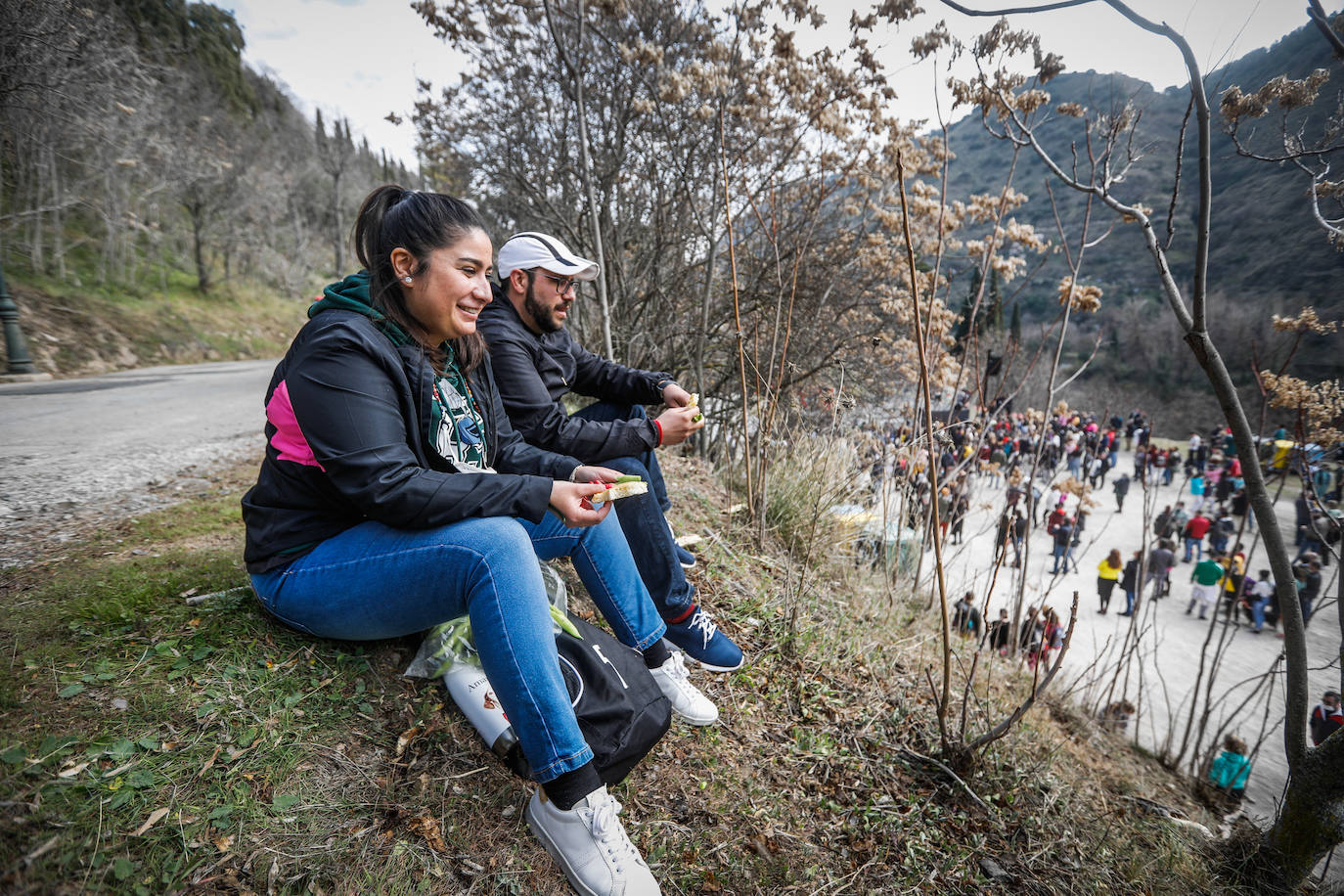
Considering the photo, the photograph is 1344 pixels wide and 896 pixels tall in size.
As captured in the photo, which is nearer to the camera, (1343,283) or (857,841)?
(857,841)

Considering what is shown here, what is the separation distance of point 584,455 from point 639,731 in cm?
106

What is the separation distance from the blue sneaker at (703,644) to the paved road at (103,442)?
8.39 ft

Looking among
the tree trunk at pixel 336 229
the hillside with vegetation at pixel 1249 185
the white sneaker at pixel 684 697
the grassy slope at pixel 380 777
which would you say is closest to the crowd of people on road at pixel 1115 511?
the grassy slope at pixel 380 777

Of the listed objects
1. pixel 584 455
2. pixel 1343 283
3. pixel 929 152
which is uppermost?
pixel 929 152

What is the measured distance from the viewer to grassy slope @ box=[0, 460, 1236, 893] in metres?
1.19

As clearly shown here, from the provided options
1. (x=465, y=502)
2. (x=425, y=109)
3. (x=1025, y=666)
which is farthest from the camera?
(x=425, y=109)

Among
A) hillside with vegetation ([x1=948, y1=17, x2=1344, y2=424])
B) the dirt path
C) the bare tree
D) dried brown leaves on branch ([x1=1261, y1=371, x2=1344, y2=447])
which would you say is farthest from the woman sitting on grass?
the dirt path

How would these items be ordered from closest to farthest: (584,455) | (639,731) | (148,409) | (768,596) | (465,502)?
(465,502)
(639,731)
(584,455)
(768,596)
(148,409)

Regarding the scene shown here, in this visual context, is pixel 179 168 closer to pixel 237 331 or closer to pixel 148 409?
pixel 237 331

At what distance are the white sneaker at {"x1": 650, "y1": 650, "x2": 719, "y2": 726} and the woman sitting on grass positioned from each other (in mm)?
565

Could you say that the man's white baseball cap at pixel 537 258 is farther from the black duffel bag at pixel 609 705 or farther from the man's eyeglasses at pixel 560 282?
the black duffel bag at pixel 609 705

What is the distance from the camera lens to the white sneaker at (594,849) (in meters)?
1.39

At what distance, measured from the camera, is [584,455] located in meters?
2.27

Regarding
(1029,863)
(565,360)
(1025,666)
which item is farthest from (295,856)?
(1025,666)
